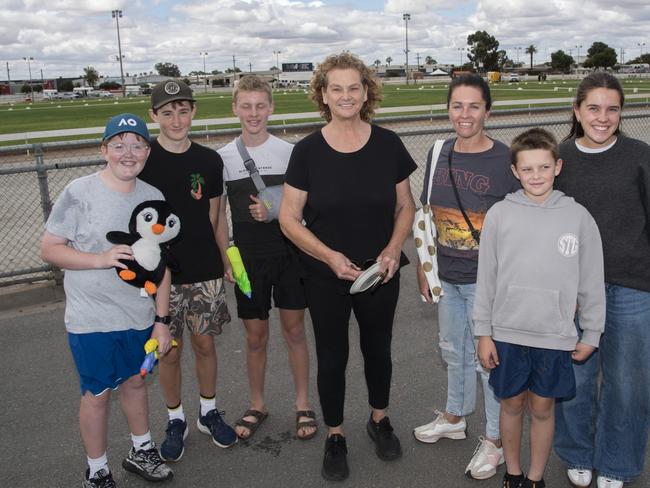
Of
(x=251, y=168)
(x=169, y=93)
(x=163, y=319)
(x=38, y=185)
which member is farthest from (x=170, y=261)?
(x=38, y=185)

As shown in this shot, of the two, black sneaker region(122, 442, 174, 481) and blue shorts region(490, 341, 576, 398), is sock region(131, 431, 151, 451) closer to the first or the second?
black sneaker region(122, 442, 174, 481)

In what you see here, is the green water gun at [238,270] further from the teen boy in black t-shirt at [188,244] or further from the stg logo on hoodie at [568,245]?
the stg logo on hoodie at [568,245]

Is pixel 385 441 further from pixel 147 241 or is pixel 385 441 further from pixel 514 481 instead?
pixel 147 241

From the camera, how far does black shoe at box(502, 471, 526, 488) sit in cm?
298

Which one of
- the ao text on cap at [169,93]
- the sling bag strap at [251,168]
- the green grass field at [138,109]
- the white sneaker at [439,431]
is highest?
the green grass field at [138,109]

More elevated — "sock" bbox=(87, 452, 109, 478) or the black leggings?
the black leggings

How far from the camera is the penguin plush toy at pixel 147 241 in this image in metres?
2.85

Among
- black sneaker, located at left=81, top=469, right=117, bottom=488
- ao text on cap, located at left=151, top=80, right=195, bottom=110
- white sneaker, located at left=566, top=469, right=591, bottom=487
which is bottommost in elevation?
white sneaker, located at left=566, top=469, right=591, bottom=487

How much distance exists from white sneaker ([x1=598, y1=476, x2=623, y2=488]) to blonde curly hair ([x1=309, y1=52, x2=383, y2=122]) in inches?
85.2

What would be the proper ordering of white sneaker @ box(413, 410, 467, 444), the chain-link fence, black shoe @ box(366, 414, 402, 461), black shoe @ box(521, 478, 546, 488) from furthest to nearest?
1. the chain-link fence
2. white sneaker @ box(413, 410, 467, 444)
3. black shoe @ box(366, 414, 402, 461)
4. black shoe @ box(521, 478, 546, 488)

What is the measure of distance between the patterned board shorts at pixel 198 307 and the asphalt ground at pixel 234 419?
2.36 feet

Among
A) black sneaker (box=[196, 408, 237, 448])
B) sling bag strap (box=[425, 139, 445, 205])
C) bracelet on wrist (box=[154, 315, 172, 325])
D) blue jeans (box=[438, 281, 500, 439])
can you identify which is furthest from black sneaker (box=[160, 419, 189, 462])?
sling bag strap (box=[425, 139, 445, 205])

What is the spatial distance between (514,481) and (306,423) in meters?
1.24

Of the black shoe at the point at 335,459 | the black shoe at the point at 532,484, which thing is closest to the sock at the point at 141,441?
the black shoe at the point at 335,459
